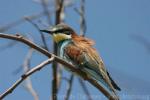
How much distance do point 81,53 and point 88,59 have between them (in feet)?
Answer: 0.20

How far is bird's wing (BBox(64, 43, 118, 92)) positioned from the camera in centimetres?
191

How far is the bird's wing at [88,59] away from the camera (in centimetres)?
191

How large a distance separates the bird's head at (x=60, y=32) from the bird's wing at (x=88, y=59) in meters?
0.07

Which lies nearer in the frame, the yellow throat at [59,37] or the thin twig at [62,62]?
the thin twig at [62,62]

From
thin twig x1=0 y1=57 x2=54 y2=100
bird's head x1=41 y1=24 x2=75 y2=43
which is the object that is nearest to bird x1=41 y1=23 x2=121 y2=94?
bird's head x1=41 y1=24 x2=75 y2=43

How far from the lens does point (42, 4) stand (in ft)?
8.95

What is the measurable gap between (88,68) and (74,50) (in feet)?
0.50

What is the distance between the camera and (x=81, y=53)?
204cm

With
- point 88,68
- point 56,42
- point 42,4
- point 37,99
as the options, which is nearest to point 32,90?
point 37,99

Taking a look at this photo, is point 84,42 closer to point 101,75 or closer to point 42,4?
point 101,75

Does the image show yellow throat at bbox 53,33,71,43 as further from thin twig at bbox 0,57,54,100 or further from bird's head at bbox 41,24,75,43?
thin twig at bbox 0,57,54,100

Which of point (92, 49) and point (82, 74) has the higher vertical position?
point (92, 49)

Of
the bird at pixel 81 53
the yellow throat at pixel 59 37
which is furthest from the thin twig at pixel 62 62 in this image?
the yellow throat at pixel 59 37

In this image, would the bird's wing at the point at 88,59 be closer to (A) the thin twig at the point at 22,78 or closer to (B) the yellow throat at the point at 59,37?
(B) the yellow throat at the point at 59,37
